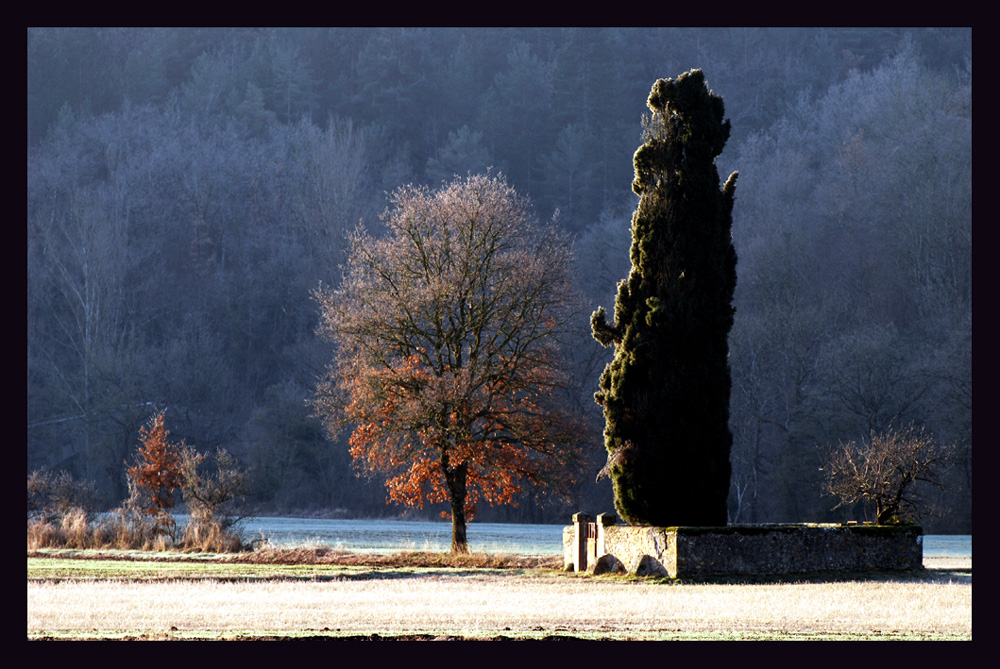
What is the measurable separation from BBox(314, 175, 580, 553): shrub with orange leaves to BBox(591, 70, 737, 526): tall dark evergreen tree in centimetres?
503

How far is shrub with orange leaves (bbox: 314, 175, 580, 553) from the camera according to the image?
29.7 m

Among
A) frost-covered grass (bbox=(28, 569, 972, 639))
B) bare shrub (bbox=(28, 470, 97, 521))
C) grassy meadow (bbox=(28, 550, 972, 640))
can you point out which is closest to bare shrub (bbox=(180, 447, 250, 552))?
bare shrub (bbox=(28, 470, 97, 521))

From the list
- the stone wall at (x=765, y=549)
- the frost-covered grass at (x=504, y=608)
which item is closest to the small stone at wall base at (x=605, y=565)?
the stone wall at (x=765, y=549)

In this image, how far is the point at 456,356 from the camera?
103 feet

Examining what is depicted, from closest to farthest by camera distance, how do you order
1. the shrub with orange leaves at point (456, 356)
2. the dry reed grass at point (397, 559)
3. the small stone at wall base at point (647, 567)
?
the small stone at wall base at point (647, 567) < the dry reed grass at point (397, 559) < the shrub with orange leaves at point (456, 356)

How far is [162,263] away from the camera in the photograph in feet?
228

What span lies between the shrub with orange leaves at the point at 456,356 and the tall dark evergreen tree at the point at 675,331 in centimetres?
503

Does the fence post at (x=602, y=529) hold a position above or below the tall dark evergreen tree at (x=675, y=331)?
below

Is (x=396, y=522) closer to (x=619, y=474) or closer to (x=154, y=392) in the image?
(x=154, y=392)

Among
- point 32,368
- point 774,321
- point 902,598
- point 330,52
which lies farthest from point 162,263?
point 902,598

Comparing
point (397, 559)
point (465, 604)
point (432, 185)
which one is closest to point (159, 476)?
point (397, 559)

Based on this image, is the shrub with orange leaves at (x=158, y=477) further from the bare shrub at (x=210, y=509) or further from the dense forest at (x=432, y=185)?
the dense forest at (x=432, y=185)

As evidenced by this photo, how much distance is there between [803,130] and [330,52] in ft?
110

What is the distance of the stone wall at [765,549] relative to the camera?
889 inches
